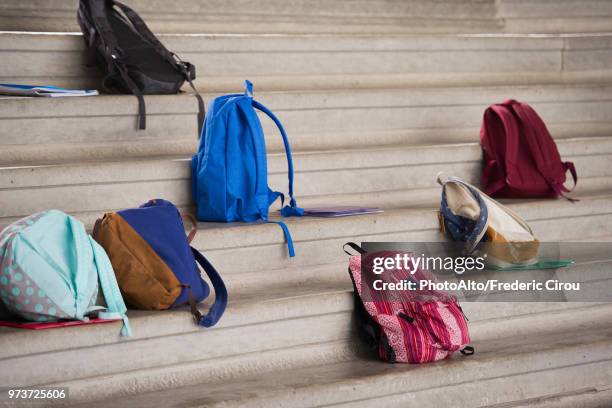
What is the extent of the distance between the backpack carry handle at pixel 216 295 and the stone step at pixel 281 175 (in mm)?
459

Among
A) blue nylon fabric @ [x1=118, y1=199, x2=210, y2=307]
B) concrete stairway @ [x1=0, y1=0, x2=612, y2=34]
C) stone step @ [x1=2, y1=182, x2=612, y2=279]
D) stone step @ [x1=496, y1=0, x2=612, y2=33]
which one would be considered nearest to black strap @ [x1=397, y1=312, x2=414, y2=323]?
stone step @ [x1=2, y1=182, x2=612, y2=279]

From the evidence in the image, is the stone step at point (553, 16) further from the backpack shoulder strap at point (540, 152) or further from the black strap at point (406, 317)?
the black strap at point (406, 317)

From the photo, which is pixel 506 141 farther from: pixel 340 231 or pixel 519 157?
pixel 340 231

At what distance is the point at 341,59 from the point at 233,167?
1.24 meters

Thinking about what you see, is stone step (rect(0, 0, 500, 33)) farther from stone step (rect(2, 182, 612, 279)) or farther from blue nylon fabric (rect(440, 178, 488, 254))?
blue nylon fabric (rect(440, 178, 488, 254))

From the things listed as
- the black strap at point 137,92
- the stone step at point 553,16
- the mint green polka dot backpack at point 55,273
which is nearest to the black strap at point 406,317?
the mint green polka dot backpack at point 55,273

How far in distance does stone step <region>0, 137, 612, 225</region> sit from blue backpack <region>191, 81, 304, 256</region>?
13 centimetres

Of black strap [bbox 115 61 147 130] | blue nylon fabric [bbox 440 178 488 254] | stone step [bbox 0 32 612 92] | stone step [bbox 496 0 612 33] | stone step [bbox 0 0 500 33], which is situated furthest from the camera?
stone step [bbox 496 0 612 33]

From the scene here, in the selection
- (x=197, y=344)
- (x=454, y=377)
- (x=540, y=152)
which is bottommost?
(x=454, y=377)

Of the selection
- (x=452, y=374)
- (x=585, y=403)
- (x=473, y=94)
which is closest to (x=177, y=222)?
(x=452, y=374)

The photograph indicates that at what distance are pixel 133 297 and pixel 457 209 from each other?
1210 mm

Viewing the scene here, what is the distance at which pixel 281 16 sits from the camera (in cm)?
463

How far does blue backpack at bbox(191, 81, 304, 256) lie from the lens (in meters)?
3.10

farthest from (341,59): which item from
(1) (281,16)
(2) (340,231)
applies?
(2) (340,231)
